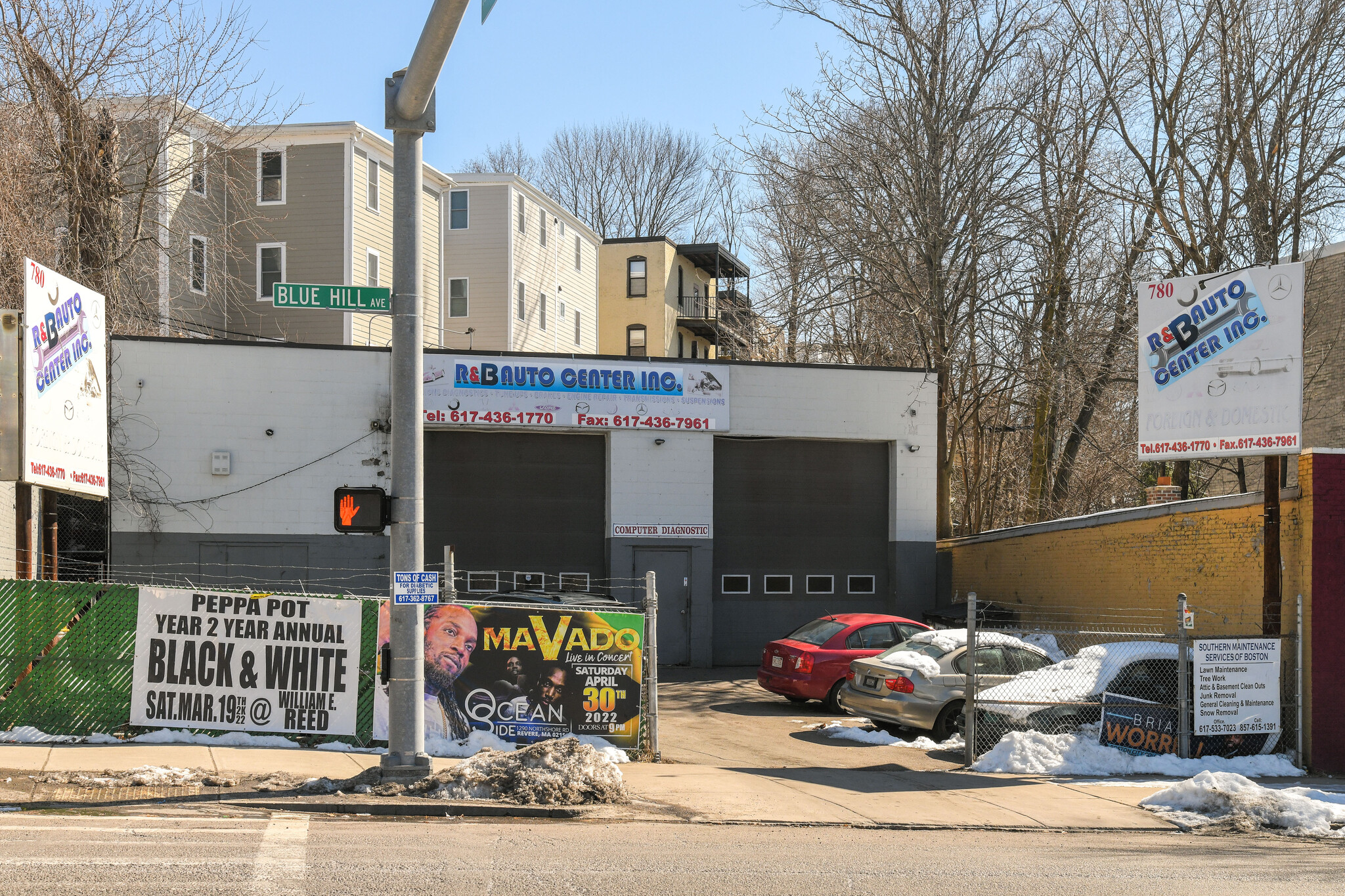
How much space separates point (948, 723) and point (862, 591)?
33.4ft

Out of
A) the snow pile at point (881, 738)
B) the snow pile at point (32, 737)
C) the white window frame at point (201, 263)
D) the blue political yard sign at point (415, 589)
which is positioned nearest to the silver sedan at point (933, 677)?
the snow pile at point (881, 738)

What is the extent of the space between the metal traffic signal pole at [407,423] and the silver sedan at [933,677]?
6.55 m

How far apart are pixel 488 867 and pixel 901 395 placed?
18.5 metres

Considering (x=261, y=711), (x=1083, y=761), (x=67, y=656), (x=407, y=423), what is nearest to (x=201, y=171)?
(x=67, y=656)

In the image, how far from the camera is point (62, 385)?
43.0 ft

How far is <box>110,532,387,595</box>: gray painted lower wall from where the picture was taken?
21188 millimetres

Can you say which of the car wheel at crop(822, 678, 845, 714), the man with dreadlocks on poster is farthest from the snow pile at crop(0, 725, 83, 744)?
the car wheel at crop(822, 678, 845, 714)

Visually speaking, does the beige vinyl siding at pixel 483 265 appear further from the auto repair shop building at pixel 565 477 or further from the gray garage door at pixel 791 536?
the gray garage door at pixel 791 536

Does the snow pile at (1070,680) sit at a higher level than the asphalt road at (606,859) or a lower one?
higher

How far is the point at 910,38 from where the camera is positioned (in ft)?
88.4

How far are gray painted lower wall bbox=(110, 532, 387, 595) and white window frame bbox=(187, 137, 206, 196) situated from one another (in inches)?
393

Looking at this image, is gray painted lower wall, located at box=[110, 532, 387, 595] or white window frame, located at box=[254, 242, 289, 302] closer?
gray painted lower wall, located at box=[110, 532, 387, 595]

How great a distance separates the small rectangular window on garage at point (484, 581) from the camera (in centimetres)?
2314

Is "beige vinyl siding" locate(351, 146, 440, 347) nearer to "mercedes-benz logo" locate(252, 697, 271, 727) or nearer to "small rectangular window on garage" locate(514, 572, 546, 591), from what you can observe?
"small rectangular window on garage" locate(514, 572, 546, 591)
